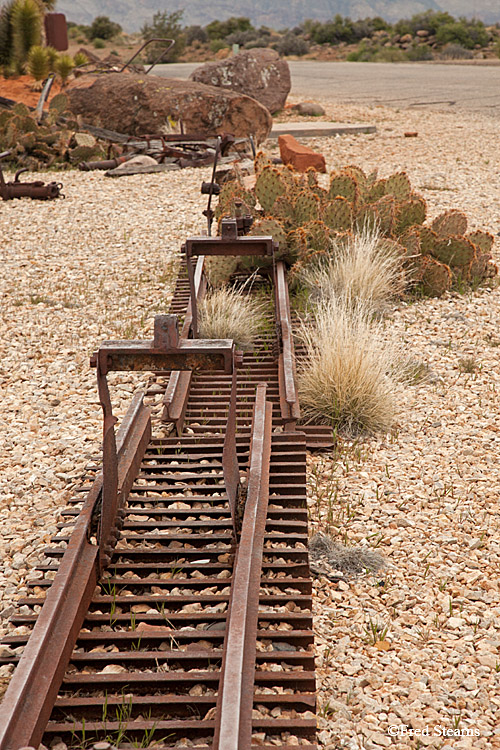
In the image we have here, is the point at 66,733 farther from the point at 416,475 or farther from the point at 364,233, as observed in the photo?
the point at 364,233

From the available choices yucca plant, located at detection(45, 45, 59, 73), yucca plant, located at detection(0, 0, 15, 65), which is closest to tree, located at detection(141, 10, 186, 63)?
yucca plant, located at detection(0, 0, 15, 65)

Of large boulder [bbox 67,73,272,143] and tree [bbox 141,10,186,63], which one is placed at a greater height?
tree [bbox 141,10,186,63]

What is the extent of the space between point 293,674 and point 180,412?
7.39 feet

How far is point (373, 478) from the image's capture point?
4.35m

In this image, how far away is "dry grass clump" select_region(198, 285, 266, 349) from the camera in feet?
19.6

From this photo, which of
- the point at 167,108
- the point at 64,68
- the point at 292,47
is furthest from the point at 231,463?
the point at 292,47

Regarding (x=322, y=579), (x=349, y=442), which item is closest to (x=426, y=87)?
(x=349, y=442)

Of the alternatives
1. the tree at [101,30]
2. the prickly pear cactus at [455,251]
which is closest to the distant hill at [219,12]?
the tree at [101,30]

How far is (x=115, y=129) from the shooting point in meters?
15.7

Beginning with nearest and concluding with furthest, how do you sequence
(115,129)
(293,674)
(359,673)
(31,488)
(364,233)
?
(293,674) → (359,673) → (31,488) → (364,233) → (115,129)

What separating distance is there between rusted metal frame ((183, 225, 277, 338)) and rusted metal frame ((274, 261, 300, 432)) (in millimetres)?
529

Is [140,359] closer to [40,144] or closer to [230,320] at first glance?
[230,320]

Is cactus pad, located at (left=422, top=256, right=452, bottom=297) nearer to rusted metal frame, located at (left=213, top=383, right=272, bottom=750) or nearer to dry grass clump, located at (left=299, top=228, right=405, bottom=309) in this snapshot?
dry grass clump, located at (left=299, top=228, right=405, bottom=309)

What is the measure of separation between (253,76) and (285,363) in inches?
589
